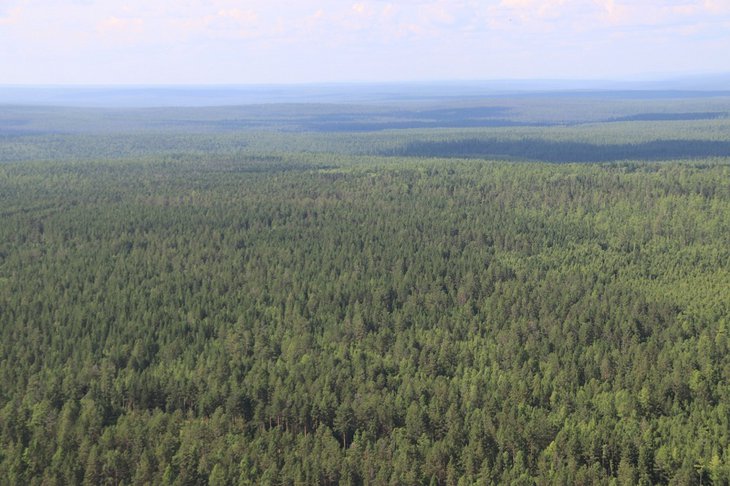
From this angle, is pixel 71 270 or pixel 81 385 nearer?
pixel 81 385

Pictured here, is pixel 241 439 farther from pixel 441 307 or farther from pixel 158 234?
pixel 158 234

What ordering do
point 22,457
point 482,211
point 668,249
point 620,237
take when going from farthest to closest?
point 482,211, point 620,237, point 668,249, point 22,457

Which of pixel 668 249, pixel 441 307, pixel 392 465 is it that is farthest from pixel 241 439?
pixel 668 249

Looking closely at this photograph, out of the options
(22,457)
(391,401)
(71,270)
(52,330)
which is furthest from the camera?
(71,270)
